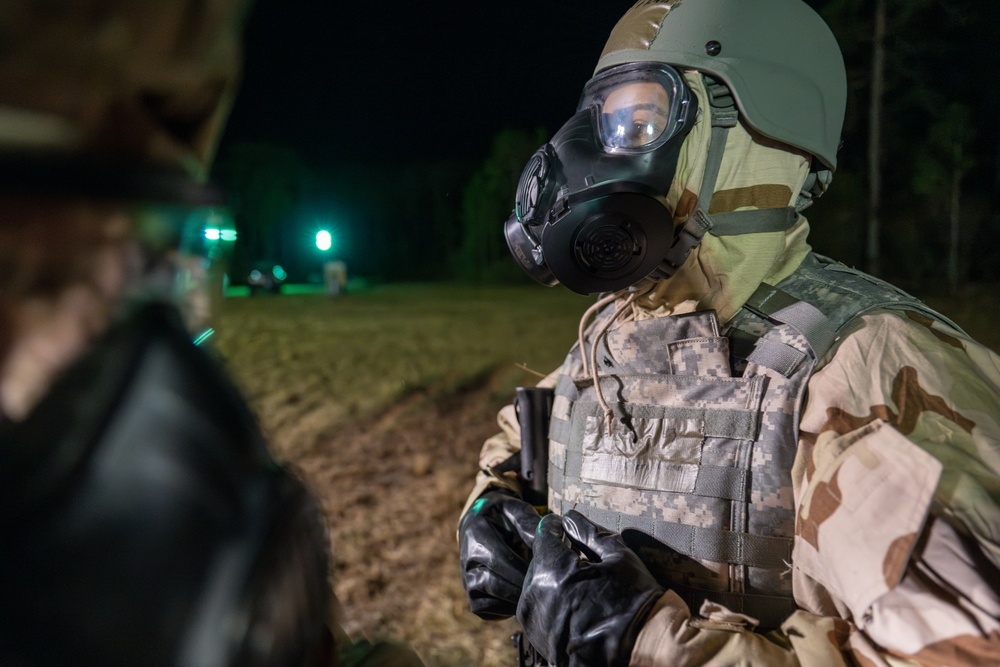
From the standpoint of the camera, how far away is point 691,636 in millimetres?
1418

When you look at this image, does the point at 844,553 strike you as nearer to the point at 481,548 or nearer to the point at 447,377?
the point at 481,548

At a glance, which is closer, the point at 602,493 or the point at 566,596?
the point at 566,596

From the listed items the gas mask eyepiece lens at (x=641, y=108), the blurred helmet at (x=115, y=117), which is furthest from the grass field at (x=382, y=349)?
the blurred helmet at (x=115, y=117)

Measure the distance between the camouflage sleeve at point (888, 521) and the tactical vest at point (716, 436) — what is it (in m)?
0.08

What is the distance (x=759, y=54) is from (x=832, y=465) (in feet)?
4.11

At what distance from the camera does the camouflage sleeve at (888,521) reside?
1.13 meters

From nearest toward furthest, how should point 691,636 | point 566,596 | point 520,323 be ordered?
point 691,636 → point 566,596 → point 520,323

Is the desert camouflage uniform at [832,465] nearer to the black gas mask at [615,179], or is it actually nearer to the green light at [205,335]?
the black gas mask at [615,179]

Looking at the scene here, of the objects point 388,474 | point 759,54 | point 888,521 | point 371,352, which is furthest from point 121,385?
point 371,352

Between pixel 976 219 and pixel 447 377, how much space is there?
16.9 m

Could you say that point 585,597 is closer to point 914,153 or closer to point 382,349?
point 382,349

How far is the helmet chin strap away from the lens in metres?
1.84

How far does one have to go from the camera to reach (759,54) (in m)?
1.90

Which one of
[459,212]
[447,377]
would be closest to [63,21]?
[447,377]
